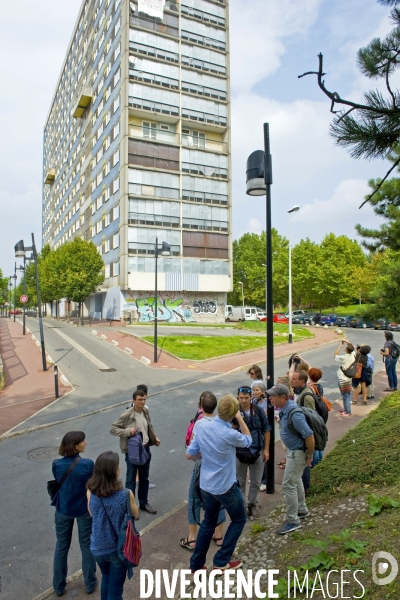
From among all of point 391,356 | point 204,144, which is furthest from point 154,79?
point 391,356

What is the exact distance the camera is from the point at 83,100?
58.1 metres

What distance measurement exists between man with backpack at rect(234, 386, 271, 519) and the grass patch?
30.7 inches

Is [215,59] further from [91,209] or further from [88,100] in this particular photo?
[91,209]

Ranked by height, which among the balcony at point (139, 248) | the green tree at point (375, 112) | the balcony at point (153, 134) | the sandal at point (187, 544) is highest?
the balcony at point (153, 134)

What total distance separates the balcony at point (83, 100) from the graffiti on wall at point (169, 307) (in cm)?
3195

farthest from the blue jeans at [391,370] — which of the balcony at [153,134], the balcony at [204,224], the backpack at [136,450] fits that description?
the balcony at [153,134]

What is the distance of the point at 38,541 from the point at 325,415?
166 inches

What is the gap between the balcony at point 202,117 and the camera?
1844 inches

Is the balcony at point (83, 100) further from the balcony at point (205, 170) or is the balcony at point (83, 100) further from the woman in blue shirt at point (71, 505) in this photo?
the woman in blue shirt at point (71, 505)

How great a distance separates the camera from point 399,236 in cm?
855

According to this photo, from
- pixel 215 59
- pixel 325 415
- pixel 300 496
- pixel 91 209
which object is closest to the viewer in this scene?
pixel 300 496

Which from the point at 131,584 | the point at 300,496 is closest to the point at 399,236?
the point at 300,496

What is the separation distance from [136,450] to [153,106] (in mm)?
45857

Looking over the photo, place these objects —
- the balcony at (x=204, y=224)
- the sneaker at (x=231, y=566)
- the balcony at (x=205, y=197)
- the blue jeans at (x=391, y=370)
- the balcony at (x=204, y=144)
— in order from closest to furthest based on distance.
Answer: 1. the sneaker at (x=231, y=566)
2. the blue jeans at (x=391, y=370)
3. the balcony at (x=204, y=224)
4. the balcony at (x=205, y=197)
5. the balcony at (x=204, y=144)
